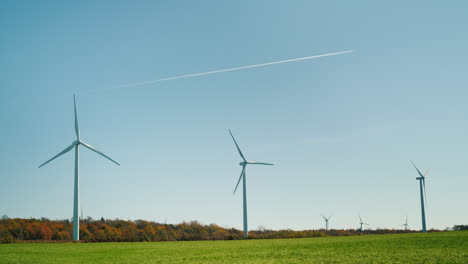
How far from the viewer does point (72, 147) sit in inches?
2378

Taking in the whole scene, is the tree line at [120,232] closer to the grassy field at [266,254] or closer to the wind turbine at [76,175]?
the wind turbine at [76,175]

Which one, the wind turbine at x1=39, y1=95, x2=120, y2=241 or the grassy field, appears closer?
the grassy field

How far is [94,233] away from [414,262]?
209ft

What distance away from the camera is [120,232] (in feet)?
244

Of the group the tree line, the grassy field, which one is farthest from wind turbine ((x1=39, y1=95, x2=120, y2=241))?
the grassy field

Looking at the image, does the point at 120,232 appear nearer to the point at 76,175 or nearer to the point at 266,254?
the point at 76,175

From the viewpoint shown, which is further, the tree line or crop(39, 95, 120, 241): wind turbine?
the tree line

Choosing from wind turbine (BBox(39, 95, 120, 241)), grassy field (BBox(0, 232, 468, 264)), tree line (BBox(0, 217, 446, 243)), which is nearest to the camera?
grassy field (BBox(0, 232, 468, 264))

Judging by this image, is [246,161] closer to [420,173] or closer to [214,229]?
[214,229]

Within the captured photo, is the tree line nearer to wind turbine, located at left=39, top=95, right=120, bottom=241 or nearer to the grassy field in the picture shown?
wind turbine, located at left=39, top=95, right=120, bottom=241

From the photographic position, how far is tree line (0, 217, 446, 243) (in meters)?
57.5

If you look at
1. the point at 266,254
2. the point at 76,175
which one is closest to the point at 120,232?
the point at 76,175

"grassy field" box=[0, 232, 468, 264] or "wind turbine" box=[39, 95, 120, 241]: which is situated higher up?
"wind turbine" box=[39, 95, 120, 241]

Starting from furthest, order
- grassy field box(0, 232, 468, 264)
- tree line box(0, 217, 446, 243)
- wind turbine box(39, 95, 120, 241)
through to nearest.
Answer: tree line box(0, 217, 446, 243) < wind turbine box(39, 95, 120, 241) < grassy field box(0, 232, 468, 264)
